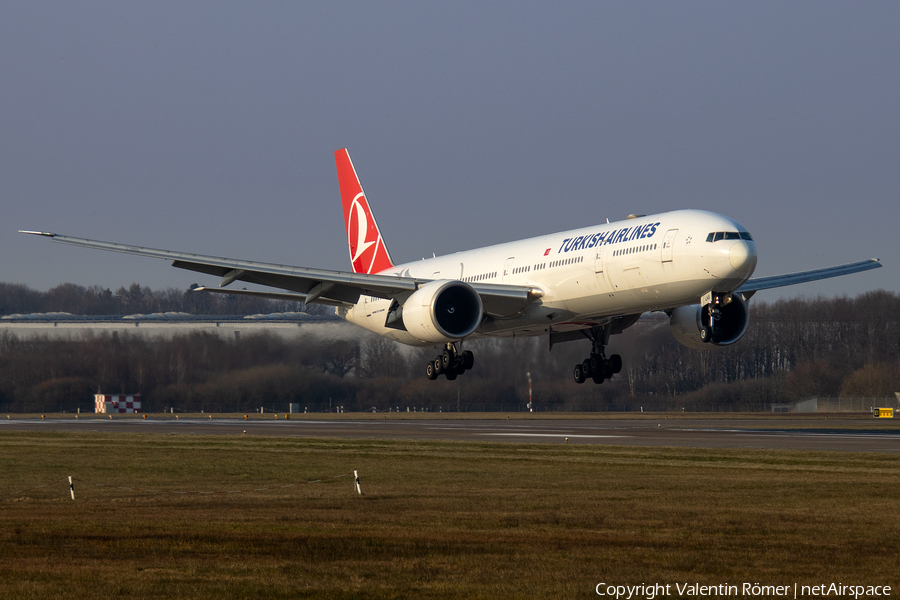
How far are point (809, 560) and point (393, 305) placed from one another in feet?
97.9

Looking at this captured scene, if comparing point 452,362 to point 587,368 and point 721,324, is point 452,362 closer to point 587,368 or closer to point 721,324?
point 587,368

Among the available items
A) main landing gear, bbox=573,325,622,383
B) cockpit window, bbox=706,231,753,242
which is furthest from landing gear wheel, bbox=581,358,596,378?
cockpit window, bbox=706,231,753,242

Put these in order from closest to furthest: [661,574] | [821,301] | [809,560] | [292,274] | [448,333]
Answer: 1. [661,574]
2. [809,560]
3. [448,333]
4. [292,274]
5. [821,301]

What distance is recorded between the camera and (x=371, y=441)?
1786 inches

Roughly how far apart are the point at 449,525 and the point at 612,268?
62.7 ft

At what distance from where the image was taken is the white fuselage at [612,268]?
34.2 meters

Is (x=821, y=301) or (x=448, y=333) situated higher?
(x=821, y=301)

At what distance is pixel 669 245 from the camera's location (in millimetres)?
34938

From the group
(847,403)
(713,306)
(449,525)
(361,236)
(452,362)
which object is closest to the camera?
(449,525)

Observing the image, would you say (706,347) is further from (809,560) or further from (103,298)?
(103,298)

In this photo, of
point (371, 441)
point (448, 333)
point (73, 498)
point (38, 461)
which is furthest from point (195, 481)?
point (371, 441)

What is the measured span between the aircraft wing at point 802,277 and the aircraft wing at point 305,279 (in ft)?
34.0

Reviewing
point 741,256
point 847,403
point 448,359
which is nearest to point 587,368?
point 448,359

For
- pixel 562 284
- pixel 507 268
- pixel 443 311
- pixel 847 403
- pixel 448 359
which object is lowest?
pixel 847 403
